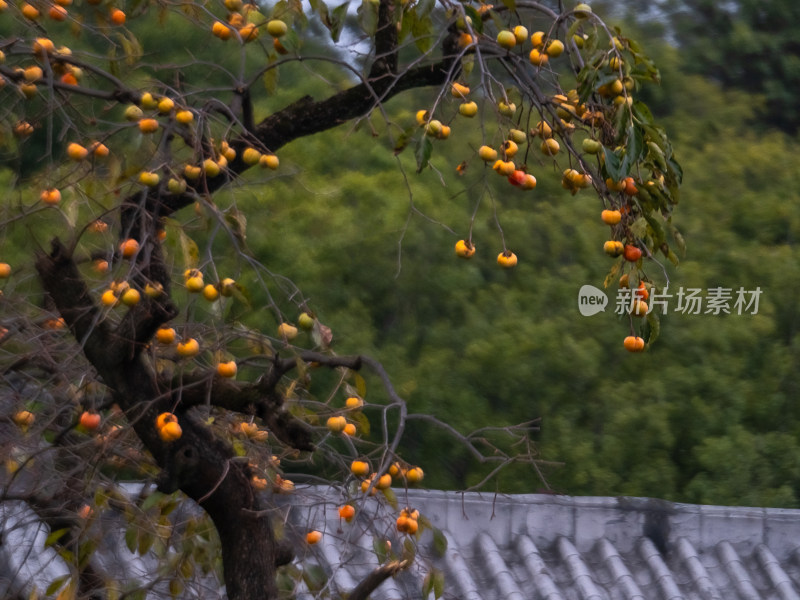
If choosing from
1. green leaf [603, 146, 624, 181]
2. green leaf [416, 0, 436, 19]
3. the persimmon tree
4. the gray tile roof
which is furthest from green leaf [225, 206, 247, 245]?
the gray tile roof

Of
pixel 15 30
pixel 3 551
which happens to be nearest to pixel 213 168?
pixel 15 30

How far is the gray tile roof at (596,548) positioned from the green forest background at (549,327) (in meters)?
1.74

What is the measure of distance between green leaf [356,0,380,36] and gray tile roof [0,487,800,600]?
176 cm

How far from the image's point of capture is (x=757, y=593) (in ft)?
10.8

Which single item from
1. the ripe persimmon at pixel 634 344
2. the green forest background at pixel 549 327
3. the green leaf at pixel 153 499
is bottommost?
the green forest background at pixel 549 327

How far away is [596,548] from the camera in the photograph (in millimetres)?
3383

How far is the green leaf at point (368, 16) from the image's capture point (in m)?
1.78

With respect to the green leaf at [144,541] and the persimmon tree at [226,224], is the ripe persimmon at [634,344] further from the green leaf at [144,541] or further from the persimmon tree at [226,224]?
the green leaf at [144,541]

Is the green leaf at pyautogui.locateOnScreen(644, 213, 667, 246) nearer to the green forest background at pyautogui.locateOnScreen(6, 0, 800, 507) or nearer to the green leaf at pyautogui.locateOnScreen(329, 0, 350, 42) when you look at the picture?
the green leaf at pyautogui.locateOnScreen(329, 0, 350, 42)

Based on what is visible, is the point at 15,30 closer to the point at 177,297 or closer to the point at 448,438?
the point at 177,297

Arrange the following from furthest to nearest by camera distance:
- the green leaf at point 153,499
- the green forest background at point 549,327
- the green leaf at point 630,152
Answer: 1. the green forest background at point 549,327
2. the green leaf at point 153,499
3. the green leaf at point 630,152

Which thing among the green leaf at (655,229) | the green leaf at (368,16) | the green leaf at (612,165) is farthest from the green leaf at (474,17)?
the green leaf at (655,229)

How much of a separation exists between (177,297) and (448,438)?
1.80 metres

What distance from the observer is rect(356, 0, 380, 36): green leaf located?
1.78m
